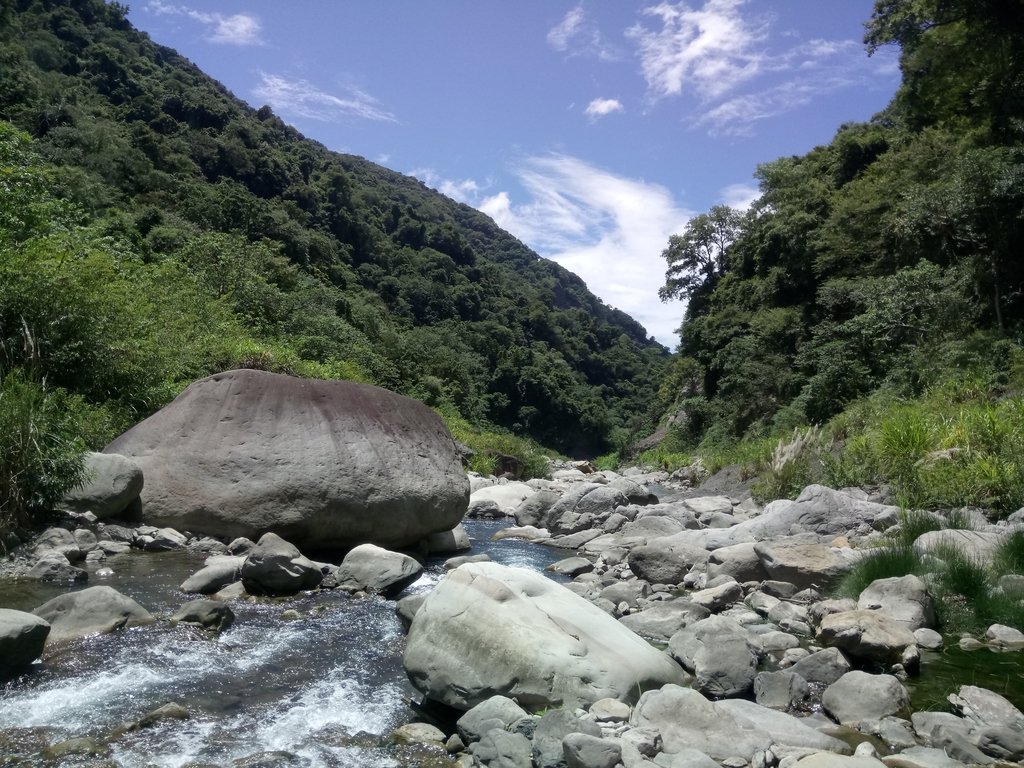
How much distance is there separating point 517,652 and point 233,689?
7.04ft

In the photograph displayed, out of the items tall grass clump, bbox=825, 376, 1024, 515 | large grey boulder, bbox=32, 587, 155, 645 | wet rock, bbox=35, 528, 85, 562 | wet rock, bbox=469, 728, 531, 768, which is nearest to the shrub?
wet rock, bbox=35, 528, 85, 562

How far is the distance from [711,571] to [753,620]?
71.7 inches

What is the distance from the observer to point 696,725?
4.87 meters

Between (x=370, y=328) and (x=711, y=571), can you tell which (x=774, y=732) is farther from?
(x=370, y=328)

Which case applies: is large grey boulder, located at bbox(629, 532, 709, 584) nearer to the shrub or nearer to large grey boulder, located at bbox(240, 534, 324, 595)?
large grey boulder, located at bbox(240, 534, 324, 595)

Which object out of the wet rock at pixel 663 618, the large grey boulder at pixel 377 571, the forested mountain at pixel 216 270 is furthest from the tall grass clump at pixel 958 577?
the forested mountain at pixel 216 270

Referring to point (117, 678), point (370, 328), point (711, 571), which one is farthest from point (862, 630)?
point (370, 328)

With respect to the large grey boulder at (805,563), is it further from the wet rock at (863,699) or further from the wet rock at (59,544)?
the wet rock at (59,544)

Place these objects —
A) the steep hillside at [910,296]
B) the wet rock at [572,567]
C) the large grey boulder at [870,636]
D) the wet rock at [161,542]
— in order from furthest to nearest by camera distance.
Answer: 1. the steep hillside at [910,296]
2. the wet rock at [572,567]
3. the wet rock at [161,542]
4. the large grey boulder at [870,636]

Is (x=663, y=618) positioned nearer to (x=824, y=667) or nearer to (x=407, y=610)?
(x=824, y=667)

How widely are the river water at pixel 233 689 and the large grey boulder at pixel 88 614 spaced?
14 centimetres

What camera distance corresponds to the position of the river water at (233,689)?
4.71 m

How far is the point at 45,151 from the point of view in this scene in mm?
38531

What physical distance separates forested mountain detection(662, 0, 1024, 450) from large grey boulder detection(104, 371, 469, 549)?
8288mm
